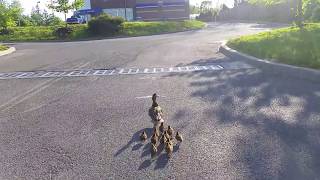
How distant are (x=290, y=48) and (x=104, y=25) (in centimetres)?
2299

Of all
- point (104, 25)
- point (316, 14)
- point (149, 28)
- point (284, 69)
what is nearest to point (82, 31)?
point (104, 25)

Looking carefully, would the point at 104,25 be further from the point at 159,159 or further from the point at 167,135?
the point at 159,159

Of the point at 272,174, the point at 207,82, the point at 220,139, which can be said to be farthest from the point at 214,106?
the point at 272,174

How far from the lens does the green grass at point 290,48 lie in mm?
9906

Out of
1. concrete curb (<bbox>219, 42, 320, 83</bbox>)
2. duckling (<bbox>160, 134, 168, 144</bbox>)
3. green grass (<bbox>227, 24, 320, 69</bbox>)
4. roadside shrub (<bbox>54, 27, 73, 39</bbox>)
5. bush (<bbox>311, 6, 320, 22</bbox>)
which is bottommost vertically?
duckling (<bbox>160, 134, 168, 144</bbox>)

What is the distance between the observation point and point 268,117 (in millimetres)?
5930

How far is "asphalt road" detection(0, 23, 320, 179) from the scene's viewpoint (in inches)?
165

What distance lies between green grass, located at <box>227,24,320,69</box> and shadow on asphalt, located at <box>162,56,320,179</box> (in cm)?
95

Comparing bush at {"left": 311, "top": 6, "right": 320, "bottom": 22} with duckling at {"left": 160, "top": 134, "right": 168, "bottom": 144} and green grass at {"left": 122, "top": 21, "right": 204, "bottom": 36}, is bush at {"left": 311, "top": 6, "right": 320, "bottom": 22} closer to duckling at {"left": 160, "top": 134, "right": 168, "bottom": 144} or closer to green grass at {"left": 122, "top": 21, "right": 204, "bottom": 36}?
green grass at {"left": 122, "top": 21, "right": 204, "bottom": 36}

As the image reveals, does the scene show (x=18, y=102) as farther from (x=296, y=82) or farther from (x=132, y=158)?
(x=296, y=82)

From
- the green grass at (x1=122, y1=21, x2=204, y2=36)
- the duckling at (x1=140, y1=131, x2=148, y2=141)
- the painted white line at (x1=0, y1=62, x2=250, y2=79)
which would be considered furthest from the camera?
the green grass at (x1=122, y1=21, x2=204, y2=36)

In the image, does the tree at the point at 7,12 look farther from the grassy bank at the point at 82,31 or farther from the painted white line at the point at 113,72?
the painted white line at the point at 113,72

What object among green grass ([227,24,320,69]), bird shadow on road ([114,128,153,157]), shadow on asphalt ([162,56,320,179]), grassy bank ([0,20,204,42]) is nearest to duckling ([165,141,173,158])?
bird shadow on road ([114,128,153,157])

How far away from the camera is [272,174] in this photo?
12.9 feet
